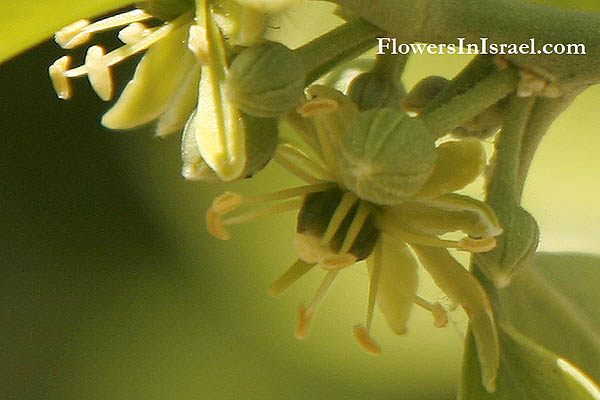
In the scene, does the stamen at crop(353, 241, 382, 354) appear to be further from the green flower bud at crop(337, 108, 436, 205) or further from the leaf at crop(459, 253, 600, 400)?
the green flower bud at crop(337, 108, 436, 205)

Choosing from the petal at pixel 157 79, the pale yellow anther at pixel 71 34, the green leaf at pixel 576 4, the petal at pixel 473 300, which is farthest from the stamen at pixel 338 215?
the green leaf at pixel 576 4

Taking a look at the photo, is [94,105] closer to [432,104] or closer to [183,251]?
[183,251]

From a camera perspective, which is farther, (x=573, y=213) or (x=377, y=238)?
(x=573, y=213)

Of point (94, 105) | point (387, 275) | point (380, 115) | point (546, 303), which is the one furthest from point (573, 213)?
point (94, 105)

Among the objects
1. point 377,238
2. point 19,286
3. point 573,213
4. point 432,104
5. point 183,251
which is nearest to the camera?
point 432,104

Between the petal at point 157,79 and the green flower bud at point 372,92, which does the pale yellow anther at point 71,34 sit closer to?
the petal at point 157,79
